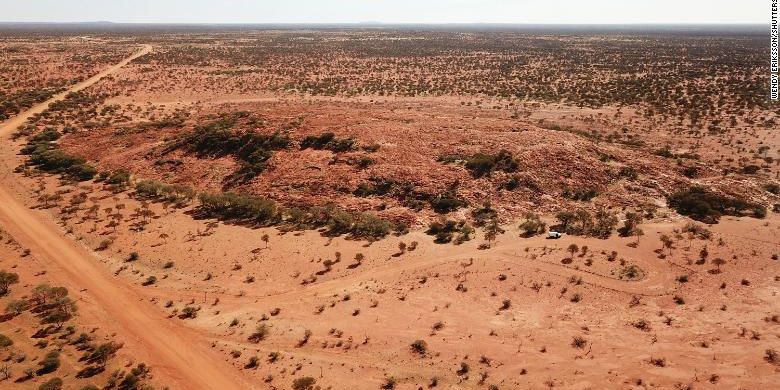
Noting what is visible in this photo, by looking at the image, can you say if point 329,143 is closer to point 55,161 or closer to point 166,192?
point 166,192

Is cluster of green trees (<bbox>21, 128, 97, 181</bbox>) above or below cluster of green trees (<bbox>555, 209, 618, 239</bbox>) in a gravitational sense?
above

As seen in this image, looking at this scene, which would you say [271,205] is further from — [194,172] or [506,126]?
[506,126]

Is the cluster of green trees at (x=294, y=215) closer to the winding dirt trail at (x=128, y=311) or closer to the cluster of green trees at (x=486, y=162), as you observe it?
the winding dirt trail at (x=128, y=311)

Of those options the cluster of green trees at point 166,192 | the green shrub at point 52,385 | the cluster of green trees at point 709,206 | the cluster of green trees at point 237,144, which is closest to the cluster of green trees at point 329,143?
the cluster of green trees at point 237,144

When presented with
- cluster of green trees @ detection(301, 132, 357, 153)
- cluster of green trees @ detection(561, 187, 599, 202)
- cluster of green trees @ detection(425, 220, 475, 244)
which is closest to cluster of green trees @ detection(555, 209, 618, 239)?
cluster of green trees @ detection(561, 187, 599, 202)

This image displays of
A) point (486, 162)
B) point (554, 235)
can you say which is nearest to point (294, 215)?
point (486, 162)

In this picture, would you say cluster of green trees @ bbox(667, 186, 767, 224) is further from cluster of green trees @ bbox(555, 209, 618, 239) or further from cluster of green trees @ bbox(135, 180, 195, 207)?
cluster of green trees @ bbox(135, 180, 195, 207)

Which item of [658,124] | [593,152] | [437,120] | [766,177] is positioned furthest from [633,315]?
[658,124]

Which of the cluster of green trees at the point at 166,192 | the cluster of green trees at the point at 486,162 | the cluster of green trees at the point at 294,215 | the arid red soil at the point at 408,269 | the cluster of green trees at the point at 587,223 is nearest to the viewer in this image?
the arid red soil at the point at 408,269
